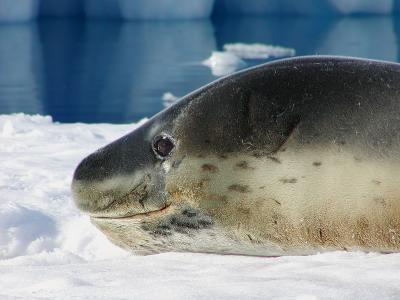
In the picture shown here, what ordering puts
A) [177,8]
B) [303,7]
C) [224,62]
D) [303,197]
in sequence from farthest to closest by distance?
1. [303,7]
2. [177,8]
3. [224,62]
4. [303,197]

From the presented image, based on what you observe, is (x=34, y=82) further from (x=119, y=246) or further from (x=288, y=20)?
(x=288, y=20)

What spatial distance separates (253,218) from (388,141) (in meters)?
0.40

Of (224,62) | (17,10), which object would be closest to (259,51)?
(224,62)

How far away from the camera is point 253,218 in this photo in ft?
7.13

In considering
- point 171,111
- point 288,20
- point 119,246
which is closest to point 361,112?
point 171,111

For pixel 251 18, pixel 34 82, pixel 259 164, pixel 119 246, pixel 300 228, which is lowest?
pixel 251 18

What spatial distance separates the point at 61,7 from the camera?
2341 centimetres

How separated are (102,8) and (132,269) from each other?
2101 centimetres

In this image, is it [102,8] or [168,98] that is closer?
[168,98]

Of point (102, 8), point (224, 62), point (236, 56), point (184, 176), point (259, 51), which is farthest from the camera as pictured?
point (102, 8)

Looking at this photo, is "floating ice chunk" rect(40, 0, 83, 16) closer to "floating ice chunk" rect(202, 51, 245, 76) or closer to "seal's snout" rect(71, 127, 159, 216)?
"floating ice chunk" rect(202, 51, 245, 76)

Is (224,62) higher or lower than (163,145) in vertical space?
lower

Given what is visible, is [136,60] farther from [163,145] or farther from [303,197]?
[303,197]

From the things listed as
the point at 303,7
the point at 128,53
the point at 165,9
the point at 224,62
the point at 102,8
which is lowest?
the point at 303,7
